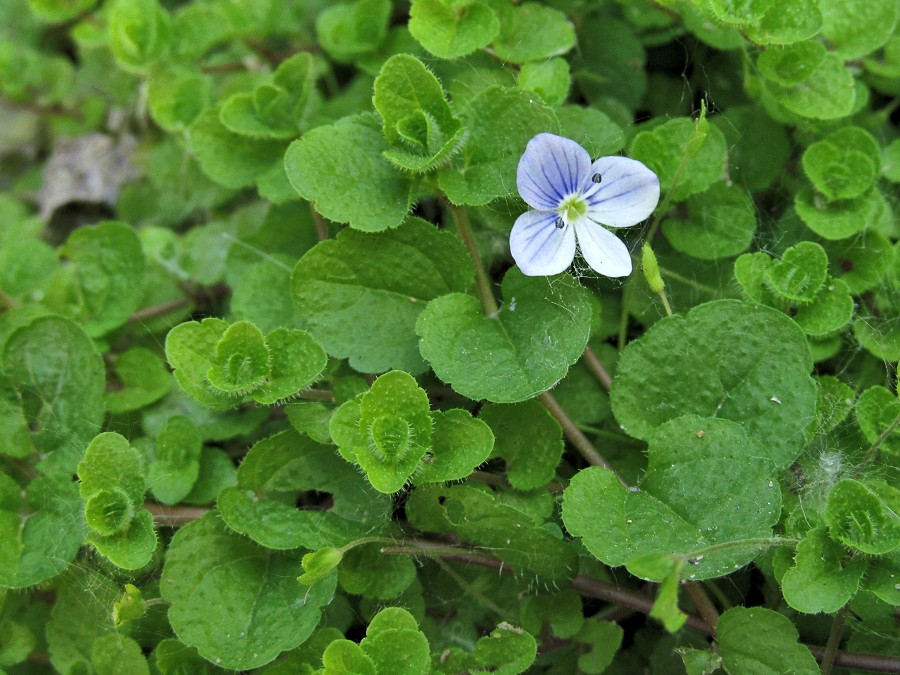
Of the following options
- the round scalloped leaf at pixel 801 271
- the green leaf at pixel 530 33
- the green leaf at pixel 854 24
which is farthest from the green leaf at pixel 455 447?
the green leaf at pixel 854 24

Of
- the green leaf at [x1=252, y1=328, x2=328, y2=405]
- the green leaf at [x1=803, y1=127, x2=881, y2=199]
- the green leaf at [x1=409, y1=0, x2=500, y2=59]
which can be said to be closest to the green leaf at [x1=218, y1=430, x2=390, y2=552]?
the green leaf at [x1=252, y1=328, x2=328, y2=405]

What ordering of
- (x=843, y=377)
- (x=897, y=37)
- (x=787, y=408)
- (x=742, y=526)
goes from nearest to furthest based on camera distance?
(x=742, y=526) < (x=787, y=408) < (x=843, y=377) < (x=897, y=37)

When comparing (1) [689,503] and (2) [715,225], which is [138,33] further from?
(1) [689,503]

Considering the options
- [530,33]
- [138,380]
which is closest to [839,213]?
[530,33]

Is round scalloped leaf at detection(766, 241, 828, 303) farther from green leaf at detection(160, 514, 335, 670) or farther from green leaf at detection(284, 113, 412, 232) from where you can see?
green leaf at detection(160, 514, 335, 670)

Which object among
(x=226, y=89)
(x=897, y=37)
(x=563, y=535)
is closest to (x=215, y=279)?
(x=226, y=89)

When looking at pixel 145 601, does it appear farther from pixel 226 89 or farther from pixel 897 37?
pixel 897 37

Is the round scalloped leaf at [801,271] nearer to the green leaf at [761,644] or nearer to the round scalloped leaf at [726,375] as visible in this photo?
the round scalloped leaf at [726,375]
